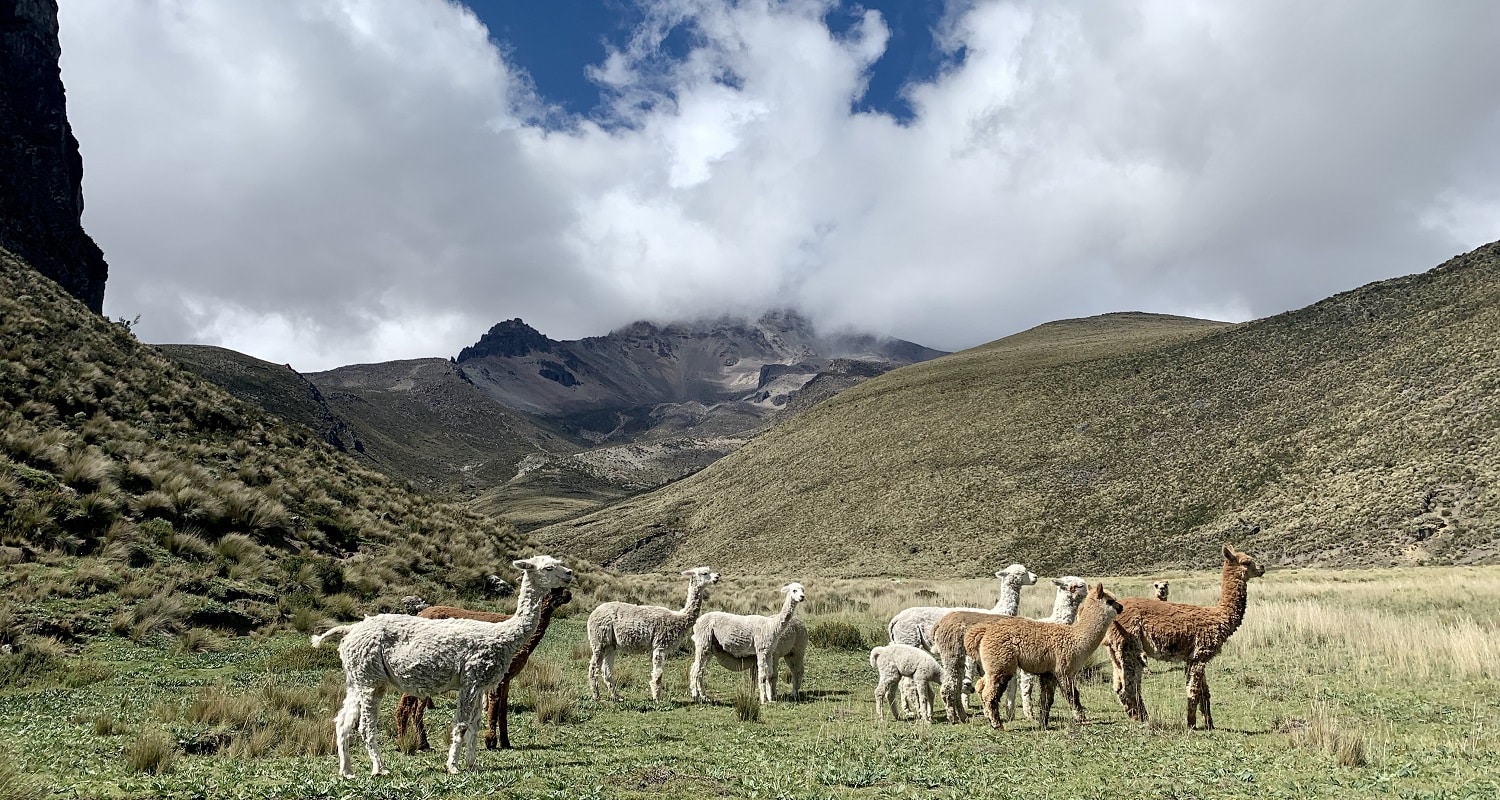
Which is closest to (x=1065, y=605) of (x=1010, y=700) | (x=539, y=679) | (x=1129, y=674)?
(x=1010, y=700)

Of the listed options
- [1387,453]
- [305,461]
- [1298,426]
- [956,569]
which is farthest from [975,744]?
[1298,426]

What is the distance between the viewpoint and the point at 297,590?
61.3ft

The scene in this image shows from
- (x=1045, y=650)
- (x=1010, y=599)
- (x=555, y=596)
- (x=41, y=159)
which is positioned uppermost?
(x=41, y=159)

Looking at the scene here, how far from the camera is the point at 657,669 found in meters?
13.1

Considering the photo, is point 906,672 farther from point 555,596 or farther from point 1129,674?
point 555,596

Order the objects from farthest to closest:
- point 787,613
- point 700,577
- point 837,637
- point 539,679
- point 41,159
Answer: point 41,159 → point 837,637 → point 700,577 → point 787,613 → point 539,679

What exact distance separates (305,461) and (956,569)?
5005 cm

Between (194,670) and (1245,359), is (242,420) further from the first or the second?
(1245,359)

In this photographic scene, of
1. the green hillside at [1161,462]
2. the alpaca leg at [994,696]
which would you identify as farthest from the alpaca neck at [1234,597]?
the green hillside at [1161,462]

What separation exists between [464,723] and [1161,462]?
75.0m

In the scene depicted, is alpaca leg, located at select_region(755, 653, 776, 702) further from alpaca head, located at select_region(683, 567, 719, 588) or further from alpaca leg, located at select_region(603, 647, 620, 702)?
alpaca leg, located at select_region(603, 647, 620, 702)

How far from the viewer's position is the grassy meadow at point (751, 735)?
22.4ft

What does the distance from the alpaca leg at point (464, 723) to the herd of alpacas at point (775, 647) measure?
0.01m

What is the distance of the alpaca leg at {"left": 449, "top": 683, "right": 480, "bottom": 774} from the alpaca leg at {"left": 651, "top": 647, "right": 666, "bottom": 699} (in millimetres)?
5400
